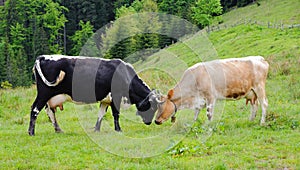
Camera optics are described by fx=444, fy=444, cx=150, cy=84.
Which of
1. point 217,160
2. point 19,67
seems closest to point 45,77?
point 217,160

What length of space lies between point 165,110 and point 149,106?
59cm

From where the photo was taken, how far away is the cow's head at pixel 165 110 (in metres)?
11.1

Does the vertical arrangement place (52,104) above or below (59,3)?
below

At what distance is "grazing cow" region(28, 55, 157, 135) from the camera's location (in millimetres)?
10938

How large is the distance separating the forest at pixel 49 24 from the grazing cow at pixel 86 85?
184 ft

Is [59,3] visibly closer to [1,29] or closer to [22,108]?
[1,29]

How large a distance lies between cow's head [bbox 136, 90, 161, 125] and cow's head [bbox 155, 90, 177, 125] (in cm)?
15

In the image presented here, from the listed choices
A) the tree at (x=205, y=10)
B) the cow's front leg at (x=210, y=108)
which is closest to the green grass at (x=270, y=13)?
the tree at (x=205, y=10)

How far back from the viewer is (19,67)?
71.0 meters

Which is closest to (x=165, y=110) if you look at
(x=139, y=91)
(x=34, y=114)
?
(x=139, y=91)

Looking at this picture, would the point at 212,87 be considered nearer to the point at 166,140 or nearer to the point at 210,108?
the point at 210,108

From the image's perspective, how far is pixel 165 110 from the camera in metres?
11.1

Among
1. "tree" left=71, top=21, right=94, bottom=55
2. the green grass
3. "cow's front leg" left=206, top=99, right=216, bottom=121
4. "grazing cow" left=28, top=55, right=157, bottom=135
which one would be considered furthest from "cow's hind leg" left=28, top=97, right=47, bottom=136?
"tree" left=71, top=21, right=94, bottom=55

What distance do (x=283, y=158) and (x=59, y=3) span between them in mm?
94275
